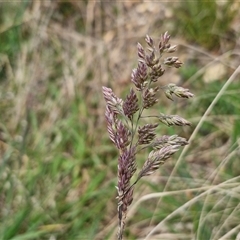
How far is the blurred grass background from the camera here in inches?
64.0

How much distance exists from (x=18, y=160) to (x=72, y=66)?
0.60m

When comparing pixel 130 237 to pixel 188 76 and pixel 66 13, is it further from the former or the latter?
pixel 66 13

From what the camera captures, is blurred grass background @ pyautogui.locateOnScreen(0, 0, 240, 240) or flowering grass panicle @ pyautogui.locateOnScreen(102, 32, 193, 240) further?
blurred grass background @ pyautogui.locateOnScreen(0, 0, 240, 240)

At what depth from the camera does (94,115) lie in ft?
7.07

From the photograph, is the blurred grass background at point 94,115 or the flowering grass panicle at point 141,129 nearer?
the flowering grass panicle at point 141,129

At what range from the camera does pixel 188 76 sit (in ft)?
6.98

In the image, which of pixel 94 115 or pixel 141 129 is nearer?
pixel 141 129

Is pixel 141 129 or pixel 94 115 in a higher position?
pixel 141 129

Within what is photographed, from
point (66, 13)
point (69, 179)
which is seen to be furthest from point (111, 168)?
point (66, 13)

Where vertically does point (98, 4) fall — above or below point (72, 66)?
above

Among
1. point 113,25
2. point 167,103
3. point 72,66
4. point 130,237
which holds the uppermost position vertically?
point 113,25

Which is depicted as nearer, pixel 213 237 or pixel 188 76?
pixel 213 237

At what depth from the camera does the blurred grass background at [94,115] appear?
5.33 ft

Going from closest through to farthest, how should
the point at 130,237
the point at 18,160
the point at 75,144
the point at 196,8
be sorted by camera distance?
the point at 130,237 < the point at 18,160 < the point at 75,144 < the point at 196,8
